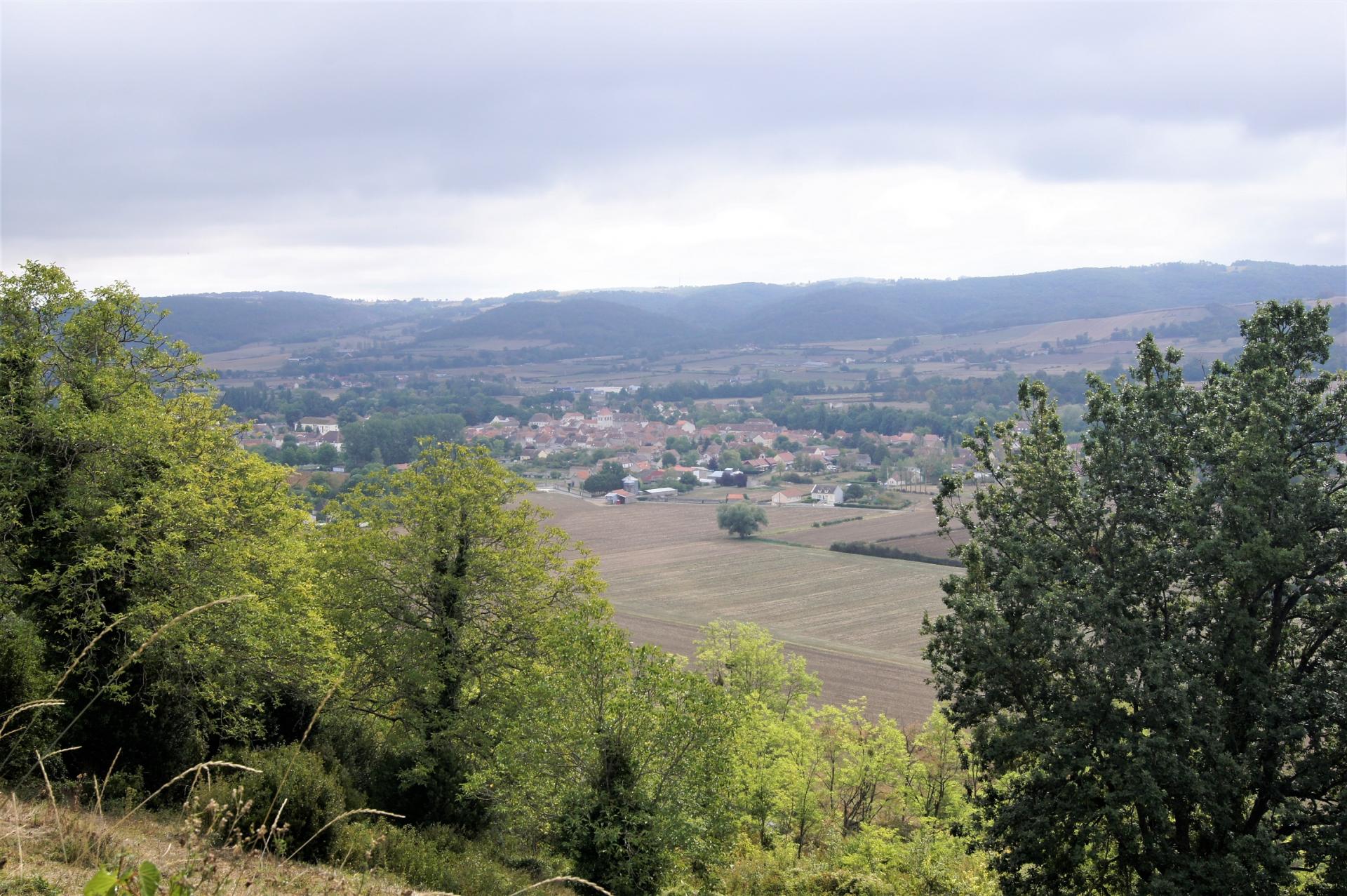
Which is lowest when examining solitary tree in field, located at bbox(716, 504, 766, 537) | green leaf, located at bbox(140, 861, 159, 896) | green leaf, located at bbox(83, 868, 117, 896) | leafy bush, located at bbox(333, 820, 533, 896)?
solitary tree in field, located at bbox(716, 504, 766, 537)

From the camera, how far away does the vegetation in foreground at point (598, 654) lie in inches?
550

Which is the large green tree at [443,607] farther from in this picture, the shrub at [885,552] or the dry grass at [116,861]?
the shrub at [885,552]

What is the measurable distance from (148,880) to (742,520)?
92.9 m

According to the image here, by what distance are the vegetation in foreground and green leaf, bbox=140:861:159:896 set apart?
6911mm

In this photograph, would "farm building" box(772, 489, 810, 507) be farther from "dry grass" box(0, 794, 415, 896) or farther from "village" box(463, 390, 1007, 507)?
"dry grass" box(0, 794, 415, 896)

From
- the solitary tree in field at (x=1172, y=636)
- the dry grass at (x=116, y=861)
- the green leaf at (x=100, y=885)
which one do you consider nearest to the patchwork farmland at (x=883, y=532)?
the solitary tree in field at (x=1172, y=636)

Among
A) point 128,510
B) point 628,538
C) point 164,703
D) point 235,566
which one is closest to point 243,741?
point 164,703

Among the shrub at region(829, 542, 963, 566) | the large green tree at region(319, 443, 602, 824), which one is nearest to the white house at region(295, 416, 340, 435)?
the shrub at region(829, 542, 963, 566)

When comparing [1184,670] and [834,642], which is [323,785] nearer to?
[1184,670]

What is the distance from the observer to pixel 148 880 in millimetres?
2969

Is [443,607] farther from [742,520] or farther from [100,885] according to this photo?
[742,520]

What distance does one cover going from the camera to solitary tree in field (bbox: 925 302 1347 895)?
13578mm

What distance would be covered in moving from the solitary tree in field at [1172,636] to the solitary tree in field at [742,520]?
78427 mm

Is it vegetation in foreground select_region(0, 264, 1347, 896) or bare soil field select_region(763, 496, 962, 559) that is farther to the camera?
bare soil field select_region(763, 496, 962, 559)
